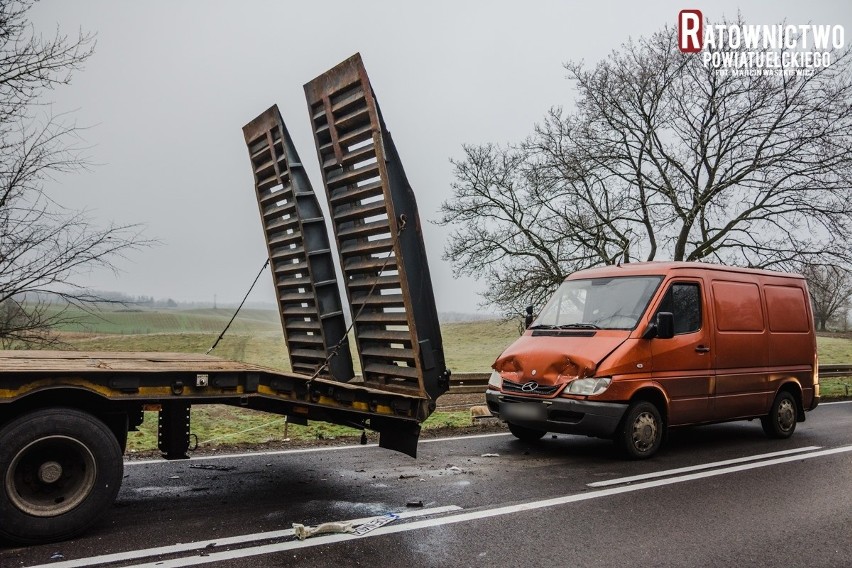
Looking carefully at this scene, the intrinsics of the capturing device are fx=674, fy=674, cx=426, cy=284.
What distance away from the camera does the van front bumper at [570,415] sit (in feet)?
24.5

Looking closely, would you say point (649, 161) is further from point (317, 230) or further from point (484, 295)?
point (317, 230)

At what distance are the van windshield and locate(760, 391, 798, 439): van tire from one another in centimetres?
298

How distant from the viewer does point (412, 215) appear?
6.22 meters

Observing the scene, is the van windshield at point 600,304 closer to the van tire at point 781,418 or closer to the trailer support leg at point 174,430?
the van tire at point 781,418

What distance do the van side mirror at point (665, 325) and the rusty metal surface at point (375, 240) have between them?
2.95 m

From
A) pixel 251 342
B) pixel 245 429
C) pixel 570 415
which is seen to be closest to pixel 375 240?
pixel 570 415

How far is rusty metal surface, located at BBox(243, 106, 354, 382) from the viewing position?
733cm

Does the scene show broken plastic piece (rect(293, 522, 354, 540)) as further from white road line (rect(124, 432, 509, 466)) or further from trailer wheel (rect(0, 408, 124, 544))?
white road line (rect(124, 432, 509, 466))

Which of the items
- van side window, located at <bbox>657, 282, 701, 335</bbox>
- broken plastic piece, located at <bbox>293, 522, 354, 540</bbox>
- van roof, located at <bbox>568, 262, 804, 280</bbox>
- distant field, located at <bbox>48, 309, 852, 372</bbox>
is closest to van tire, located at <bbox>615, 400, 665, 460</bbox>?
van side window, located at <bbox>657, 282, 701, 335</bbox>

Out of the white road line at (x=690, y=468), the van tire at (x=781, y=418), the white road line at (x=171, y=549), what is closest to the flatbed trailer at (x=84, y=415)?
the white road line at (x=171, y=549)

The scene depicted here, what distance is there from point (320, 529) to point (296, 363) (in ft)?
12.2

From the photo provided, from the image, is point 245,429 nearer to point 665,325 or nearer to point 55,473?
point 55,473

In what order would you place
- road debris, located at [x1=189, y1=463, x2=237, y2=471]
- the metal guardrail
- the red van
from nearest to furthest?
road debris, located at [x1=189, y1=463, x2=237, y2=471] → the red van → the metal guardrail

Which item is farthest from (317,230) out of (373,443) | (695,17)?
(695,17)
